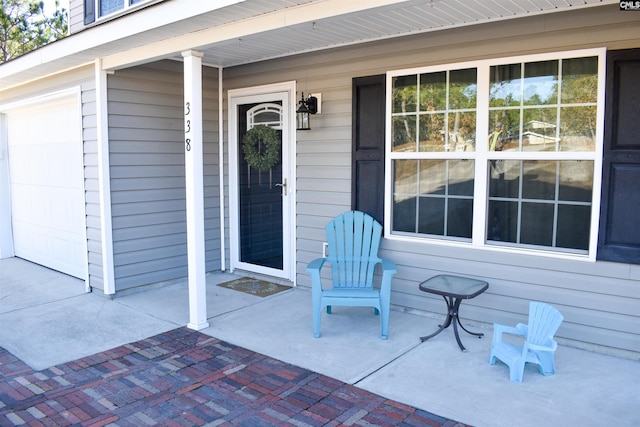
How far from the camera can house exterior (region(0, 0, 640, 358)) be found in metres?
3.14

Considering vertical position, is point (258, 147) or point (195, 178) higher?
point (258, 147)

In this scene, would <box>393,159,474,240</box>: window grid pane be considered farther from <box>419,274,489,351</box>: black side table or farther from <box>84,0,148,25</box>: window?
<box>84,0,148,25</box>: window

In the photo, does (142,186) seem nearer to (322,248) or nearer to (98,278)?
(98,278)

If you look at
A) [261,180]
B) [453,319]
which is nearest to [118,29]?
[261,180]

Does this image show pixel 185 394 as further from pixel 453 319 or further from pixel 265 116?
pixel 265 116

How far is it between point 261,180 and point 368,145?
1.42m

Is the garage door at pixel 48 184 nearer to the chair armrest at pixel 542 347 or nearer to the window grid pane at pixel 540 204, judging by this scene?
the window grid pane at pixel 540 204

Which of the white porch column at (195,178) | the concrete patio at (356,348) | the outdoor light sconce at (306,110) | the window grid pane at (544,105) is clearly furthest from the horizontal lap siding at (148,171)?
the window grid pane at (544,105)

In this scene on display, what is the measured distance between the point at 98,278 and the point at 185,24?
261 cm

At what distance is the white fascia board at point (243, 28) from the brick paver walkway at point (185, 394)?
85.8 inches

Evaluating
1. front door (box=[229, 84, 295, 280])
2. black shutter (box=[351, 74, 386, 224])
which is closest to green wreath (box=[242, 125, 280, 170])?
front door (box=[229, 84, 295, 280])

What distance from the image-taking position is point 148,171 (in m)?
4.77

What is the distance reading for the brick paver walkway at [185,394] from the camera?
2465 millimetres

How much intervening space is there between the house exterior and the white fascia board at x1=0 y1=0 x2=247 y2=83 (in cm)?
2
